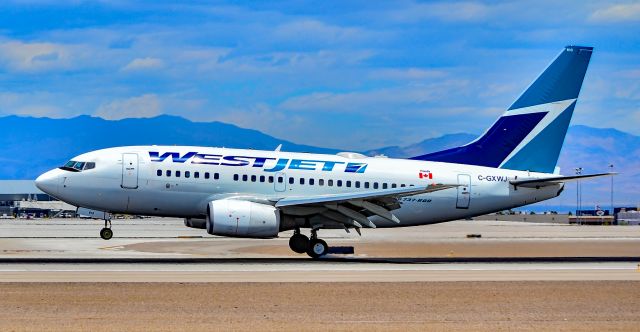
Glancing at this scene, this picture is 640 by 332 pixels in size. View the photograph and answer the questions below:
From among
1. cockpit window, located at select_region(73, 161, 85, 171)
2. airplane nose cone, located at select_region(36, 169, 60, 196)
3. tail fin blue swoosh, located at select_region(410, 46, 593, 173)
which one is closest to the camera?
airplane nose cone, located at select_region(36, 169, 60, 196)

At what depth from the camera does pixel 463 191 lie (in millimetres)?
47250

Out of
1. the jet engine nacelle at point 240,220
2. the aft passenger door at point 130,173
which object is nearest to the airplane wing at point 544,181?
the jet engine nacelle at point 240,220

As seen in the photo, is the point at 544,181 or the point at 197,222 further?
→ the point at 544,181

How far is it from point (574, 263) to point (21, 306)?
2360cm

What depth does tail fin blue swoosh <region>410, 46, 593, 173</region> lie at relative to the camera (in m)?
48.2

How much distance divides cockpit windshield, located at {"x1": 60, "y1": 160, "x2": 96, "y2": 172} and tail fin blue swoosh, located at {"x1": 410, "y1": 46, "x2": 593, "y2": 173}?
49.0ft

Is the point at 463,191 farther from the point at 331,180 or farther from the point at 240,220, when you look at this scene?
the point at 240,220

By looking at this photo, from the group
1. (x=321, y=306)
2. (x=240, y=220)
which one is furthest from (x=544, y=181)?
(x=321, y=306)

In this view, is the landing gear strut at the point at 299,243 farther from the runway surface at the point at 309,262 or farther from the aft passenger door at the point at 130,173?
the aft passenger door at the point at 130,173

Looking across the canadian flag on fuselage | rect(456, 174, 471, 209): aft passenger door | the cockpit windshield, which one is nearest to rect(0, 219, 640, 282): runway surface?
rect(456, 174, 471, 209): aft passenger door

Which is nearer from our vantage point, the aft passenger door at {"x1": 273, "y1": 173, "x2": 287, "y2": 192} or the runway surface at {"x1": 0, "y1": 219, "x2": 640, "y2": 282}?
the runway surface at {"x1": 0, "y1": 219, "x2": 640, "y2": 282}

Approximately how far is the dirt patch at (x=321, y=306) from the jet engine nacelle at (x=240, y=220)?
1000 centimetres

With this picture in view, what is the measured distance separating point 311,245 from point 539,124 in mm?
11961

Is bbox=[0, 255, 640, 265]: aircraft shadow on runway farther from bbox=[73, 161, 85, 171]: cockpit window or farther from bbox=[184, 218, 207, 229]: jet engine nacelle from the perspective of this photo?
bbox=[73, 161, 85, 171]: cockpit window
